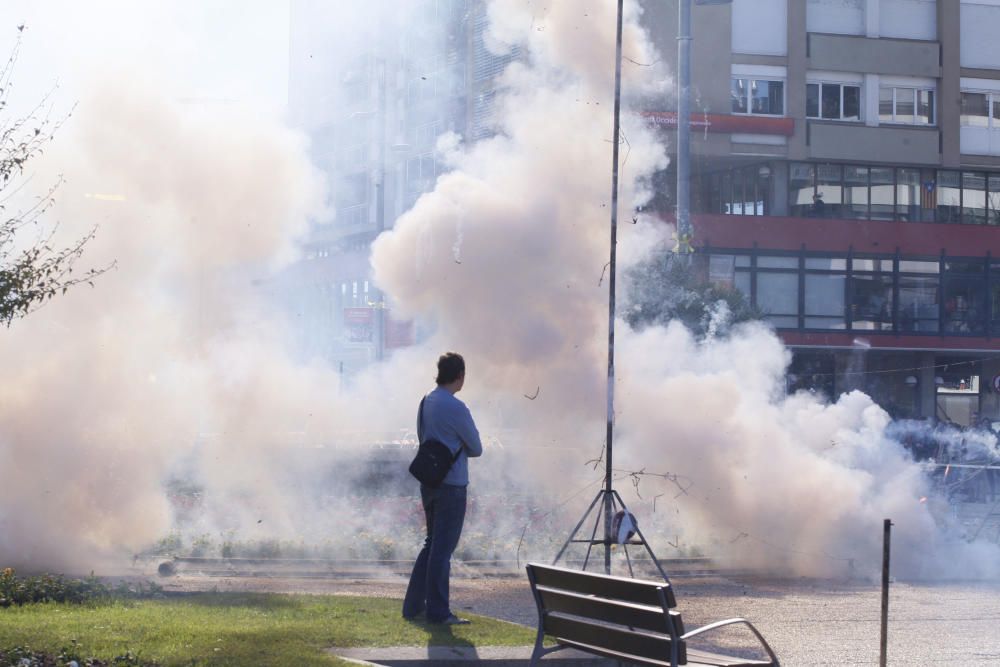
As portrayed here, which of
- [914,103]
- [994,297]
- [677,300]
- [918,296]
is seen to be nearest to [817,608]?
[677,300]

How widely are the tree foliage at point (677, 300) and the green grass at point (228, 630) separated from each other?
11.3 metres

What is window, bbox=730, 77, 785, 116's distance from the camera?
3688cm

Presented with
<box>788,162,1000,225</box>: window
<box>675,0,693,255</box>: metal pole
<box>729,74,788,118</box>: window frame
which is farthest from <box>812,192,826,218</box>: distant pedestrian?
<box>675,0,693,255</box>: metal pole

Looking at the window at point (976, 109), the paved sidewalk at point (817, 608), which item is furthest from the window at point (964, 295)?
the paved sidewalk at point (817, 608)

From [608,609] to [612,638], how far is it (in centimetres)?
19

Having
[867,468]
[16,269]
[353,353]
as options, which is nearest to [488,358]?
[867,468]

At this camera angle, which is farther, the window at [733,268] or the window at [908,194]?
the window at [908,194]

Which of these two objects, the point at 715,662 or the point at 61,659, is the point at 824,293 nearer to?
the point at 715,662

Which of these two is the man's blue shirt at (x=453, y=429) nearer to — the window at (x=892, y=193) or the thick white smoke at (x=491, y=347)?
the thick white smoke at (x=491, y=347)

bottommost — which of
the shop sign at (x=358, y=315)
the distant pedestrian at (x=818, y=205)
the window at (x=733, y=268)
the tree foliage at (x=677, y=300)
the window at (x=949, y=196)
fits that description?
the tree foliage at (x=677, y=300)

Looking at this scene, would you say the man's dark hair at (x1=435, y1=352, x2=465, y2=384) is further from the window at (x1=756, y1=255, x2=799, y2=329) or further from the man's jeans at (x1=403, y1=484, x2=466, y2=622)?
the window at (x1=756, y1=255, x2=799, y2=329)

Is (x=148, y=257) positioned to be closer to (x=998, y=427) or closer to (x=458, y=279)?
(x=458, y=279)

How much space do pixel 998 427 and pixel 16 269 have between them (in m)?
22.9

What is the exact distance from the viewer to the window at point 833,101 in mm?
38188
